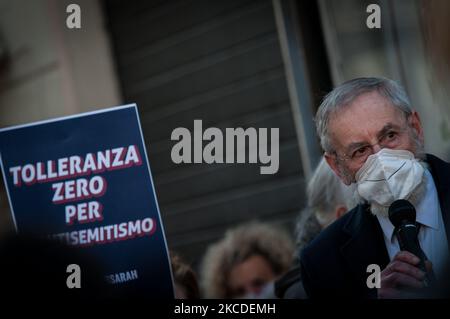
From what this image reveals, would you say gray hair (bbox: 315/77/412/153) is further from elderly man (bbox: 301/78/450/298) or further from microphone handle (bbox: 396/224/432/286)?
microphone handle (bbox: 396/224/432/286)

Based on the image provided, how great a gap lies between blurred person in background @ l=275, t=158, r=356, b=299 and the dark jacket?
0.43 meters

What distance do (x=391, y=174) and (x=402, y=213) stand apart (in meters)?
0.12

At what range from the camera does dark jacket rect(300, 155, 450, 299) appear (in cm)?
259

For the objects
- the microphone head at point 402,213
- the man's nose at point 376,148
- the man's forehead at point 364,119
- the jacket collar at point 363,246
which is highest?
the man's forehead at point 364,119

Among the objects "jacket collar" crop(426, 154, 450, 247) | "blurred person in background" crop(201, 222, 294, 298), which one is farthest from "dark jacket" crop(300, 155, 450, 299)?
"blurred person in background" crop(201, 222, 294, 298)

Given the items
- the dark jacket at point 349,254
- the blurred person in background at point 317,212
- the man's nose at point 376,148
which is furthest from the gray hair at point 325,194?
the man's nose at point 376,148

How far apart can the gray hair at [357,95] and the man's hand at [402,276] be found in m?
0.42

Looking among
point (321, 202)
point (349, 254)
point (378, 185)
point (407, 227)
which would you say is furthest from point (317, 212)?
point (407, 227)

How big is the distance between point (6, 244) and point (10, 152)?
0.46 metres

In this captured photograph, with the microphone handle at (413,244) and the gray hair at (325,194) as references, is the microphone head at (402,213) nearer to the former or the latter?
the microphone handle at (413,244)

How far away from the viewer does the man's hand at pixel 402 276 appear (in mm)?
2373

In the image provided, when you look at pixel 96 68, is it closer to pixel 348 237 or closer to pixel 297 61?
pixel 297 61

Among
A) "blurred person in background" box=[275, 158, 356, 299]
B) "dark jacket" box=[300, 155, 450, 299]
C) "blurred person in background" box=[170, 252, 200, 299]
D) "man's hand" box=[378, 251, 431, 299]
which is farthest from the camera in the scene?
"blurred person in background" box=[275, 158, 356, 299]

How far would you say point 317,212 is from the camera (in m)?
3.42
